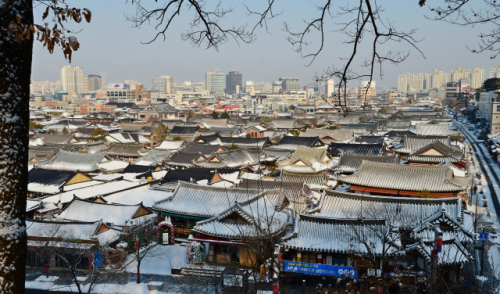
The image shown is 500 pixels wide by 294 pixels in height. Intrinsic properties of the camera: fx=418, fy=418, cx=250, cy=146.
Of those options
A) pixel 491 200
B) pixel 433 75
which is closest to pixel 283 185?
pixel 491 200

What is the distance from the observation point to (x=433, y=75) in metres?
170

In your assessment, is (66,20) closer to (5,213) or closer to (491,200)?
(5,213)

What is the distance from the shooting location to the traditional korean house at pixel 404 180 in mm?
17516

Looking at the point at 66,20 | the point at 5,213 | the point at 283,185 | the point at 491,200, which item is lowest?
the point at 491,200

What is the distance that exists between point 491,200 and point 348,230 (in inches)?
533

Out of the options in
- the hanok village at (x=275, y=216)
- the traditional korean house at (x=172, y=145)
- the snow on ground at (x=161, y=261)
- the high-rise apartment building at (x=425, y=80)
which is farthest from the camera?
the high-rise apartment building at (x=425, y=80)

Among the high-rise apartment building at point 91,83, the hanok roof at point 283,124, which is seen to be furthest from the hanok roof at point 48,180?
the high-rise apartment building at point 91,83

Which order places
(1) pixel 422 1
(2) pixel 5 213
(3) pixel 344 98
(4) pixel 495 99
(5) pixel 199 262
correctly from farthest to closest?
(4) pixel 495 99
(5) pixel 199 262
(3) pixel 344 98
(1) pixel 422 1
(2) pixel 5 213

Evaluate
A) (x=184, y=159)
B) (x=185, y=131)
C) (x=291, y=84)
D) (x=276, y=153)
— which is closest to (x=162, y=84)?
(x=291, y=84)

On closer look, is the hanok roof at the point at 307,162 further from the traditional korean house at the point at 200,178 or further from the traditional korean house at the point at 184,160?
the traditional korean house at the point at 184,160

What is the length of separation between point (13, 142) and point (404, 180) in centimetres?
1802

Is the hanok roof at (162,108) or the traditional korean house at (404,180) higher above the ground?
the hanok roof at (162,108)

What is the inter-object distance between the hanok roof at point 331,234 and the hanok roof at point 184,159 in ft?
52.9

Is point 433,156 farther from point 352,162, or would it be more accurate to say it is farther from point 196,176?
point 196,176
